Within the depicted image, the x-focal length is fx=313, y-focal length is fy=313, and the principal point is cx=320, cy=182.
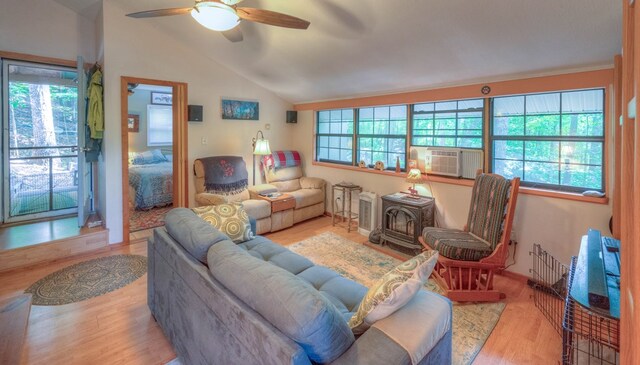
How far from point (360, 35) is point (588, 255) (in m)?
2.42

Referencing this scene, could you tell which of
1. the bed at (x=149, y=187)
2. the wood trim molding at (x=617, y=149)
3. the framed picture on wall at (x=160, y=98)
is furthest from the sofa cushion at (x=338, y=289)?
the framed picture on wall at (x=160, y=98)

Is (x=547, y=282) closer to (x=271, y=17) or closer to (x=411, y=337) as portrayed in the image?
(x=411, y=337)

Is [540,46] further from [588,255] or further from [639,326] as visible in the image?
[639,326]

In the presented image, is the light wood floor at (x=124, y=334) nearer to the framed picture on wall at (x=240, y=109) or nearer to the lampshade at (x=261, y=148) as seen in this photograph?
the lampshade at (x=261, y=148)

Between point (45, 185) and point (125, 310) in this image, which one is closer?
point (125, 310)

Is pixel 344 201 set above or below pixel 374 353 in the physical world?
above

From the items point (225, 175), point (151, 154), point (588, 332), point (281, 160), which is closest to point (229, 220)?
point (225, 175)

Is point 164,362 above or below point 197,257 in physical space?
below

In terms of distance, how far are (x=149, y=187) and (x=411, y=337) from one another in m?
5.02

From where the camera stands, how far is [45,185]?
4.22 m

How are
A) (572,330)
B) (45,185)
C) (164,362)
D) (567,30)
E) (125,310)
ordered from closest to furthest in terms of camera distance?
1. (572,330)
2. (164,362)
3. (567,30)
4. (125,310)
5. (45,185)

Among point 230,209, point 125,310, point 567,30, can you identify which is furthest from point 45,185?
point 567,30

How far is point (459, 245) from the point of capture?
2.74 meters

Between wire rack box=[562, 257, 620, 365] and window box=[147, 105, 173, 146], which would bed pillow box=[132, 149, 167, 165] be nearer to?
window box=[147, 105, 173, 146]
